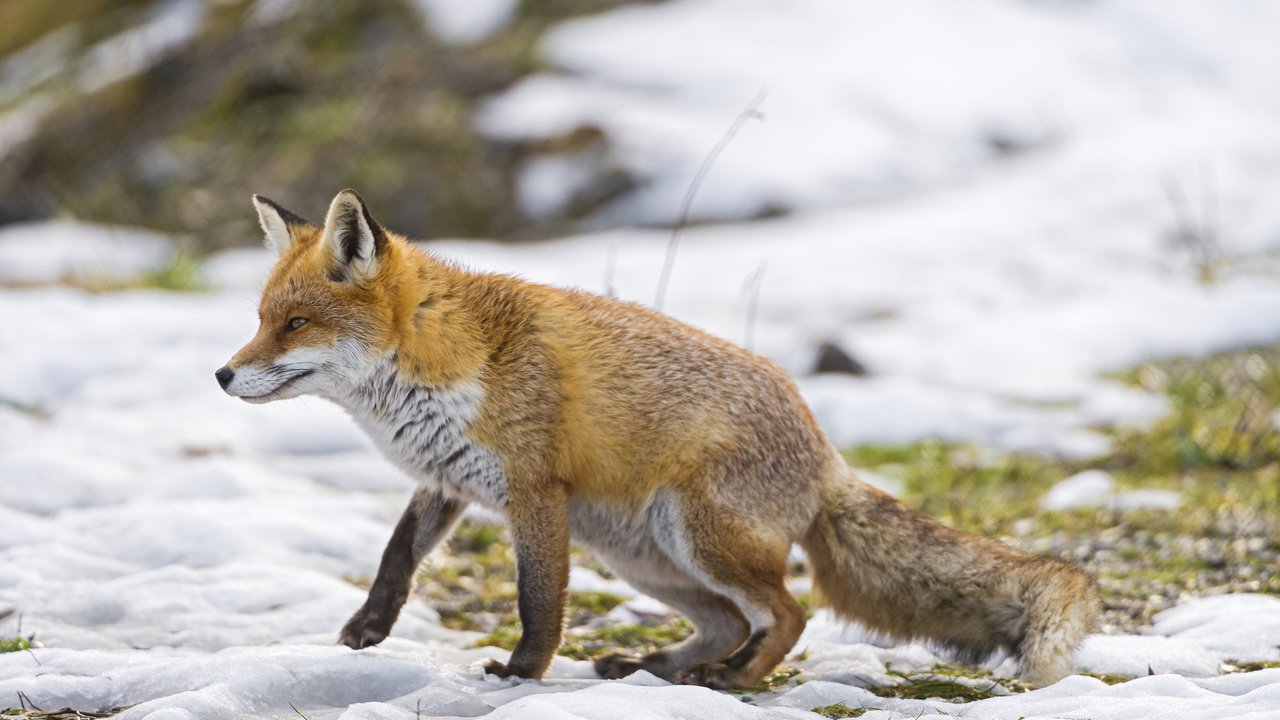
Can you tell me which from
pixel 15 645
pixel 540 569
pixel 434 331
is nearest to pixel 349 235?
pixel 434 331

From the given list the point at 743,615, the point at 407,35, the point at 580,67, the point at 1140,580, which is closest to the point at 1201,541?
the point at 1140,580

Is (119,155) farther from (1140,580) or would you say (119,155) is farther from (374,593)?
(1140,580)

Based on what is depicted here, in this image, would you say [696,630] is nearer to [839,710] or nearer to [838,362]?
[839,710]

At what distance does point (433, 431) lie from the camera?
4.33 m

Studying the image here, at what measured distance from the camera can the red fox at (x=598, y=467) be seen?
4262 millimetres

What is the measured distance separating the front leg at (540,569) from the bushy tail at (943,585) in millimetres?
1056

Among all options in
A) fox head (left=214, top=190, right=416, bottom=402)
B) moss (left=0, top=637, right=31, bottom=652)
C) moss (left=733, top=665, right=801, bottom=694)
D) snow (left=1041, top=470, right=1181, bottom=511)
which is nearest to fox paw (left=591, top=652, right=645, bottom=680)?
moss (left=733, top=665, right=801, bottom=694)

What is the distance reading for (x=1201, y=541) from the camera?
5629mm

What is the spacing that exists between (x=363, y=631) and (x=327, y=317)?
1.15 metres

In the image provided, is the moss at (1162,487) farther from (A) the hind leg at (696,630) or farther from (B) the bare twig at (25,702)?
(B) the bare twig at (25,702)

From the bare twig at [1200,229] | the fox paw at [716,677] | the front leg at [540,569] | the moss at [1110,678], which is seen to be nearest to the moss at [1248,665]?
the moss at [1110,678]

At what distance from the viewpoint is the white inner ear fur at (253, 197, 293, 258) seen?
4793 mm

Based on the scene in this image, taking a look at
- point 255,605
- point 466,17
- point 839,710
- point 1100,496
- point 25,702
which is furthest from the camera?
point 466,17

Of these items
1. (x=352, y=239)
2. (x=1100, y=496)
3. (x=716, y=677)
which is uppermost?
(x=352, y=239)
